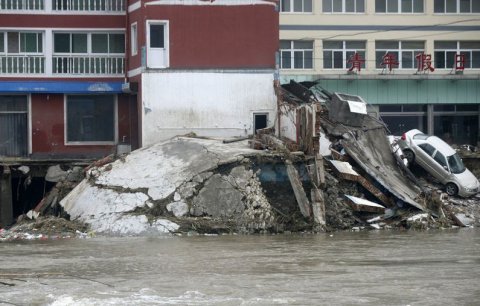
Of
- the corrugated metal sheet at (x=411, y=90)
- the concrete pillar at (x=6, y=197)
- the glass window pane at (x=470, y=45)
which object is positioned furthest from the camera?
the glass window pane at (x=470, y=45)

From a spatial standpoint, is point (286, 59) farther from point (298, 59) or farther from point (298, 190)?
point (298, 190)

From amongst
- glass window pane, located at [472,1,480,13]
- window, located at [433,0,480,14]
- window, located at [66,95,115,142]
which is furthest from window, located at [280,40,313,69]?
window, located at [66,95,115,142]

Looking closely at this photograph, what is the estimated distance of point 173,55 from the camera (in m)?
39.8

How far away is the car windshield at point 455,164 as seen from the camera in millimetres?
37969

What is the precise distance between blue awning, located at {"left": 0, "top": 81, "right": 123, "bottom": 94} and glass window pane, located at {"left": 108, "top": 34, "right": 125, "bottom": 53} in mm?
1540

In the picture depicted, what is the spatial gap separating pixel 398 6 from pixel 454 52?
3.99m

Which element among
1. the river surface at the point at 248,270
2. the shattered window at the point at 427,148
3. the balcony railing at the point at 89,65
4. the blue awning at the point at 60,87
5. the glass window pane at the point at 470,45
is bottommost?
the river surface at the point at 248,270

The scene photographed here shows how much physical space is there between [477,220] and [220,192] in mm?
9315

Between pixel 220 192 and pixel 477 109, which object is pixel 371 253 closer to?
pixel 220 192

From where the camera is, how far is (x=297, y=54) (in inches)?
2203

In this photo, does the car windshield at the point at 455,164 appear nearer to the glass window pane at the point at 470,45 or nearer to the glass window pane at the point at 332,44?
the glass window pane at the point at 332,44

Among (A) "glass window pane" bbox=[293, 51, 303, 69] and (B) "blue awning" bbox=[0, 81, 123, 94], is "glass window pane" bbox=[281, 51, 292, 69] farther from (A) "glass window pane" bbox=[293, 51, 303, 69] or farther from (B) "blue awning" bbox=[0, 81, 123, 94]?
(B) "blue awning" bbox=[0, 81, 123, 94]

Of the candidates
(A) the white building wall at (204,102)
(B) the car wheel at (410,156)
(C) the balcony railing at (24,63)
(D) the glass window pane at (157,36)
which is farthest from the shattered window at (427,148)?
(C) the balcony railing at (24,63)

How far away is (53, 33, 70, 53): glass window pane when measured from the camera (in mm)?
42625
